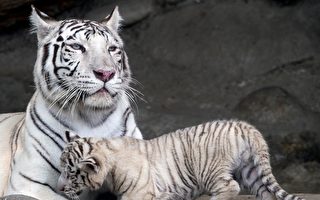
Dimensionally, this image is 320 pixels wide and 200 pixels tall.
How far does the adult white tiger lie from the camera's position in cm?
477

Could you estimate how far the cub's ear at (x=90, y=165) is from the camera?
4.57 metres

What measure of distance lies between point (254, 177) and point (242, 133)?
0.24 meters

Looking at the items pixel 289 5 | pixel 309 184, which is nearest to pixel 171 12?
pixel 289 5

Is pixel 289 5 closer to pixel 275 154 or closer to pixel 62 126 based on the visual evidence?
pixel 275 154

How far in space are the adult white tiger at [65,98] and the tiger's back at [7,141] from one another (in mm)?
112

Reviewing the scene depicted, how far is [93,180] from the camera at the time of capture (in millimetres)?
4605

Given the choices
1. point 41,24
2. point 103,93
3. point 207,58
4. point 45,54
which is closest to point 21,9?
point 207,58

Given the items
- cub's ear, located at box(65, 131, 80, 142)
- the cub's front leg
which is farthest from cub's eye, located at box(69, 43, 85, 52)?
the cub's front leg

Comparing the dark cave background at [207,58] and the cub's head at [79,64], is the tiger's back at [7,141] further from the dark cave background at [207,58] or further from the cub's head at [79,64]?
the dark cave background at [207,58]

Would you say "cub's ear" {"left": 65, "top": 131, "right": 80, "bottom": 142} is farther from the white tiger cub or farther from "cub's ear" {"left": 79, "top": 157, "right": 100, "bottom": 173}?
"cub's ear" {"left": 79, "top": 157, "right": 100, "bottom": 173}

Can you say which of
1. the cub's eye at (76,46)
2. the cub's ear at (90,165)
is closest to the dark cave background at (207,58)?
the cub's eye at (76,46)

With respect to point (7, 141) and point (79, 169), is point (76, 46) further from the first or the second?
point (7, 141)

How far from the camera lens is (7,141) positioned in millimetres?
5375

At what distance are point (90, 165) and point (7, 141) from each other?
975 millimetres
